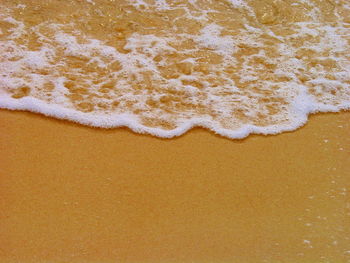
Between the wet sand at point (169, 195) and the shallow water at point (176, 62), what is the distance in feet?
0.47

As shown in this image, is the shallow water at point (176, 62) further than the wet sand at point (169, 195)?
Yes

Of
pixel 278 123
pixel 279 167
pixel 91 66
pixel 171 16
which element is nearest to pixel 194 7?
pixel 171 16

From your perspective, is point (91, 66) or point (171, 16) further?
point (171, 16)

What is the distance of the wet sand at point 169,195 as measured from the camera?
64.1 inches

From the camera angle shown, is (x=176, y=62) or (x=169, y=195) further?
(x=176, y=62)

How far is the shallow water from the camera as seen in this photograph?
225cm

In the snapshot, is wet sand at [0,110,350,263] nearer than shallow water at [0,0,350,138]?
Yes

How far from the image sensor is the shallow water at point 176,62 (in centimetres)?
225

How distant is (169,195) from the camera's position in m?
1.82

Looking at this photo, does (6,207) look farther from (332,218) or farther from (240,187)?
(332,218)

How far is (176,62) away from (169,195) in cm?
108

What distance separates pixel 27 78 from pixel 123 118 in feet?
2.14

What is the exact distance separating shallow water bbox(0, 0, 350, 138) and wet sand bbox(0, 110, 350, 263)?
0.14 m

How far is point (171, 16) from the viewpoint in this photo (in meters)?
3.13
